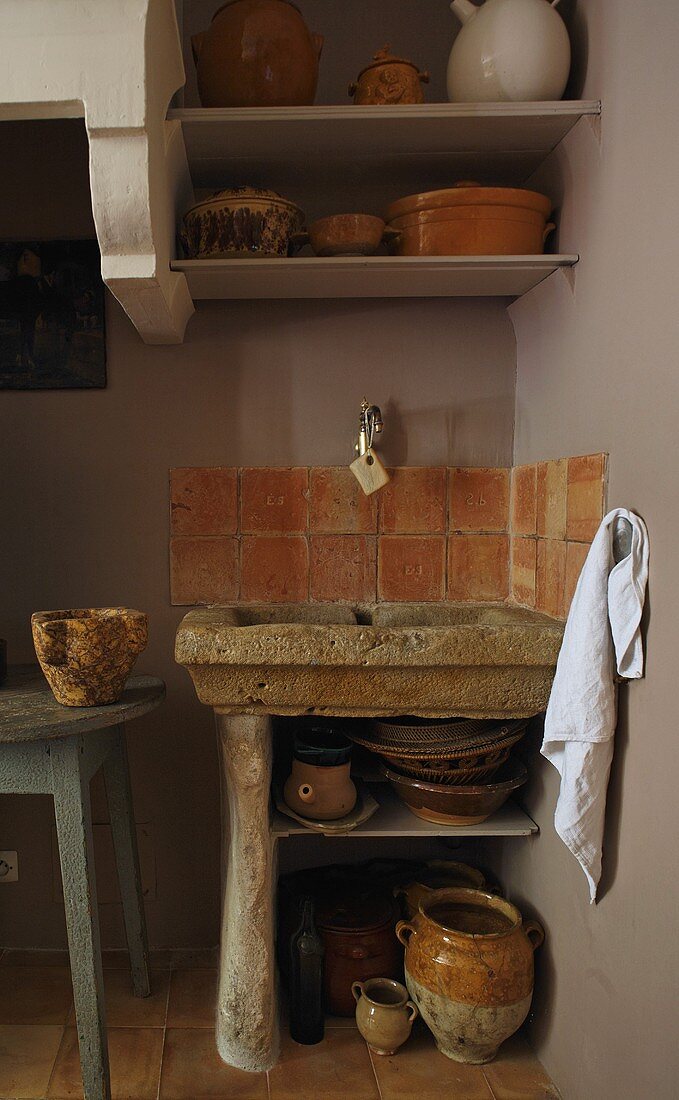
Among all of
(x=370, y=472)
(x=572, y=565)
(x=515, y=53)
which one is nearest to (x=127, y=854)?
(x=370, y=472)

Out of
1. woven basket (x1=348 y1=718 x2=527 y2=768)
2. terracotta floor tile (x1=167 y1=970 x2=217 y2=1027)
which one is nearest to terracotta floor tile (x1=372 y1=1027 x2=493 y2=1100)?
terracotta floor tile (x1=167 y1=970 x2=217 y2=1027)

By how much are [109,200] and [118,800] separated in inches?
50.5

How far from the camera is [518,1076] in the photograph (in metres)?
1.62

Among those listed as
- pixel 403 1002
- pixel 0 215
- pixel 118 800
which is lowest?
pixel 403 1002

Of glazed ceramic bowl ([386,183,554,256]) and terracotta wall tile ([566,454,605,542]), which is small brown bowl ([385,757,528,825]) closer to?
terracotta wall tile ([566,454,605,542])

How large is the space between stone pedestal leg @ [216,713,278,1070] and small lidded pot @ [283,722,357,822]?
0.07 metres

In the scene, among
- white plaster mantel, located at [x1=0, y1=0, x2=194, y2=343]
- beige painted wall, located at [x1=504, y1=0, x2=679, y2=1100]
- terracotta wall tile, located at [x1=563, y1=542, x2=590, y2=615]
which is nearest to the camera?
beige painted wall, located at [x1=504, y1=0, x2=679, y2=1100]

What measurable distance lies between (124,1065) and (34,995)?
0.38 m

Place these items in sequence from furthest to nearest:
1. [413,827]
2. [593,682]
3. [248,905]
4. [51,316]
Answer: [51,316], [413,827], [248,905], [593,682]

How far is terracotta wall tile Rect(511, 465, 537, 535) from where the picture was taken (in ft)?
6.05

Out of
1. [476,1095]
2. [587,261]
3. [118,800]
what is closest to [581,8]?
[587,261]

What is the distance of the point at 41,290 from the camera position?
6.43ft

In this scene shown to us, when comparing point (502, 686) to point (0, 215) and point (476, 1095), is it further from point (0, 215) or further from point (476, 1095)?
point (0, 215)

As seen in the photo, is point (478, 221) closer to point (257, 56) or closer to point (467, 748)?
point (257, 56)
